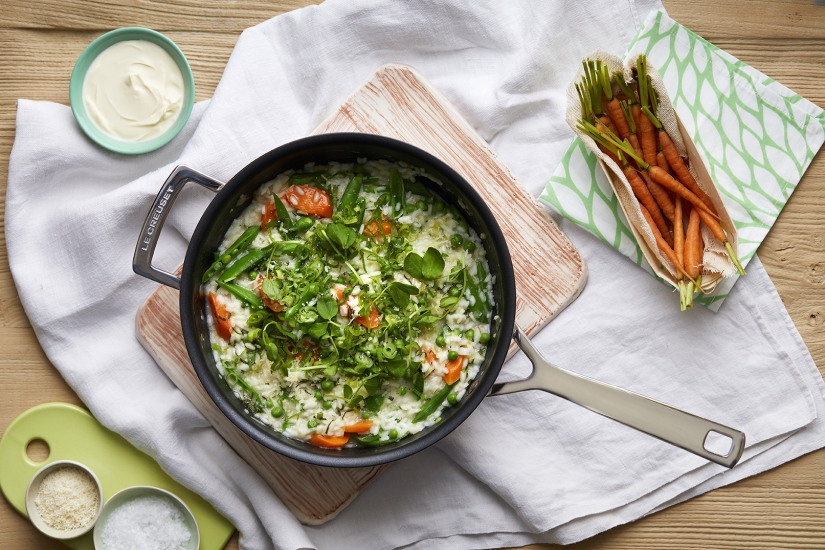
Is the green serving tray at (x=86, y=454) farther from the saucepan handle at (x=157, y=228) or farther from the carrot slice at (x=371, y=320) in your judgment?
the carrot slice at (x=371, y=320)

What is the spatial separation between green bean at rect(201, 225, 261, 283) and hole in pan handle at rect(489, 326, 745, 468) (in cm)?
117

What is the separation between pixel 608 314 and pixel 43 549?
2.85 metres

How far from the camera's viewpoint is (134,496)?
303 centimetres

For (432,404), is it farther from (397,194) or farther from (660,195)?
(660,195)

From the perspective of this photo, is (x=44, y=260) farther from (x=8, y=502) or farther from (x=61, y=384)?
(x=8, y=502)

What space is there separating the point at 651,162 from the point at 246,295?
1.85m

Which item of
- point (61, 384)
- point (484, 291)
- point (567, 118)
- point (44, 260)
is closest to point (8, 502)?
point (61, 384)

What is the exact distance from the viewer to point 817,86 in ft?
10.1

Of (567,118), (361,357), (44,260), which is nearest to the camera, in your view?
(361,357)

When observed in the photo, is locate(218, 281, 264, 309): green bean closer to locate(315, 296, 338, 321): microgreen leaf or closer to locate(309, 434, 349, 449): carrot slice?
locate(315, 296, 338, 321): microgreen leaf

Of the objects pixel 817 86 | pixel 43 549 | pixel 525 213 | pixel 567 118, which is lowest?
pixel 43 549

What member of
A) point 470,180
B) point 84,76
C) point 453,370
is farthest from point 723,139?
point 84,76

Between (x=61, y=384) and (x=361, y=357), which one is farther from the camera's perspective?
(x=61, y=384)

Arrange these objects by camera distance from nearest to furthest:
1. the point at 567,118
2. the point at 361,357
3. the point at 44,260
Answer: the point at 361,357
the point at 567,118
the point at 44,260
